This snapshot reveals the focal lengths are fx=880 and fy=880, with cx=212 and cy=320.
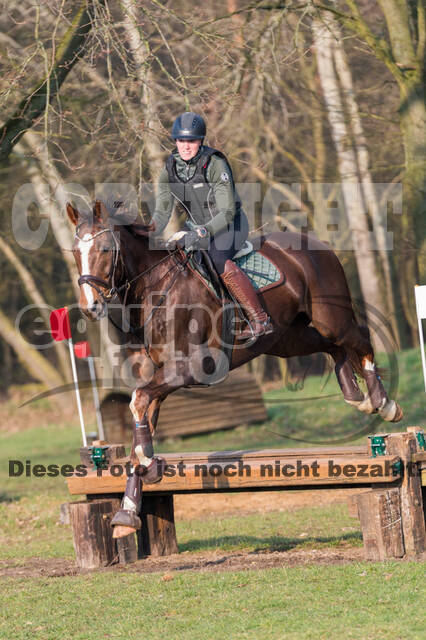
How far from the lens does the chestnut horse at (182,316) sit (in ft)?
21.3

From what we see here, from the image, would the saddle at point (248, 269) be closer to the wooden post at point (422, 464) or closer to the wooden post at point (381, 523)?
the wooden post at point (422, 464)

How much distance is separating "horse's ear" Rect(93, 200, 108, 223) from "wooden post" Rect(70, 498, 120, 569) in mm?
2525

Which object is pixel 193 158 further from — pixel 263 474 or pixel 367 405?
pixel 367 405

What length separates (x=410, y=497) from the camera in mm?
6676

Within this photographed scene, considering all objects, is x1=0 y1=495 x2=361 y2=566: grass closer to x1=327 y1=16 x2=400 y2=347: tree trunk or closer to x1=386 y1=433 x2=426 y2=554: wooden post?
x1=386 y1=433 x2=426 y2=554: wooden post

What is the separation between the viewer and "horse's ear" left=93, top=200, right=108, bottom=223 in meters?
6.54

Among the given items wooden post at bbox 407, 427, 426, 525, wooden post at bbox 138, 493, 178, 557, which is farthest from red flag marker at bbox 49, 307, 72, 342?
wooden post at bbox 407, 427, 426, 525

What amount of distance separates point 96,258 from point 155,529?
2.90 m

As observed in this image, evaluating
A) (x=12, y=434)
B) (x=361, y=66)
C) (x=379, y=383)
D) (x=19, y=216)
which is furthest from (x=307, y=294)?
(x=12, y=434)

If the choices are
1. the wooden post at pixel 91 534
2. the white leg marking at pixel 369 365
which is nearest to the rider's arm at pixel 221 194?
→ the white leg marking at pixel 369 365

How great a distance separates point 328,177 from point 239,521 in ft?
40.5

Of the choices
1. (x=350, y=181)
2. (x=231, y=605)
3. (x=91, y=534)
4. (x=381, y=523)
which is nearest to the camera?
(x=231, y=605)

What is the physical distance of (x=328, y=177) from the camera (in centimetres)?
2070

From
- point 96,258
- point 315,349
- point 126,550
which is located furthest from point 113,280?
point 126,550
